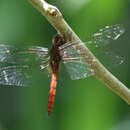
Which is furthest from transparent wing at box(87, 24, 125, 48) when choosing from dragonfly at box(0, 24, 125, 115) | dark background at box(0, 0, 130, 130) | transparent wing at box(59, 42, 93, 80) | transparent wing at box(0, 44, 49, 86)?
dark background at box(0, 0, 130, 130)

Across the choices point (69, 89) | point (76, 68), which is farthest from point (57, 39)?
point (69, 89)

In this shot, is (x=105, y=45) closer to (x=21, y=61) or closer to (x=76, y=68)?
(x=76, y=68)

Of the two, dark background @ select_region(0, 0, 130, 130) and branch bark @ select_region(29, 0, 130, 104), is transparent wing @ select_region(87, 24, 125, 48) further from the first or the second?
dark background @ select_region(0, 0, 130, 130)

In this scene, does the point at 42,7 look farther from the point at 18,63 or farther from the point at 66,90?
the point at 66,90

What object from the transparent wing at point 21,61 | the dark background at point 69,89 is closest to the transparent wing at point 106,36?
the transparent wing at point 21,61

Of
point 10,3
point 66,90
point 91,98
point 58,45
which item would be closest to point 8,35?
point 10,3

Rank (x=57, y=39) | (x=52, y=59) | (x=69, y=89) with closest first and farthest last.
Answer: (x=57, y=39) < (x=52, y=59) < (x=69, y=89)
